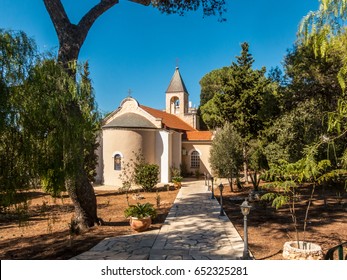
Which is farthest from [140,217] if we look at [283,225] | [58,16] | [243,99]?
[243,99]

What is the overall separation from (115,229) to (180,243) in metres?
2.93

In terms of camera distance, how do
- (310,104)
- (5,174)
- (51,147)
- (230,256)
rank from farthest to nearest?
(310,104) → (230,256) → (51,147) → (5,174)

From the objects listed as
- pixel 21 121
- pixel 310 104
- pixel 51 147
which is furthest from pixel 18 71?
pixel 310 104

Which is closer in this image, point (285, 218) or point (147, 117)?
point (285, 218)

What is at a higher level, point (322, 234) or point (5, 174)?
point (5, 174)

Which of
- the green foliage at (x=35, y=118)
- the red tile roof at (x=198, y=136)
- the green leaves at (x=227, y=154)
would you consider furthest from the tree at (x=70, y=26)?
the red tile roof at (x=198, y=136)

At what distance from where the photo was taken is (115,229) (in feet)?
30.1

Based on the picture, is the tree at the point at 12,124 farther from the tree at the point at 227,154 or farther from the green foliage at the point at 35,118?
the tree at the point at 227,154

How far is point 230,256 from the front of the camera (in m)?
6.30

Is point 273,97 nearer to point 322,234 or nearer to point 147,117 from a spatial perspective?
point 322,234

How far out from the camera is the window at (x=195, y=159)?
27188 millimetres

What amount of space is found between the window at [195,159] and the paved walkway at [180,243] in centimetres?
1626

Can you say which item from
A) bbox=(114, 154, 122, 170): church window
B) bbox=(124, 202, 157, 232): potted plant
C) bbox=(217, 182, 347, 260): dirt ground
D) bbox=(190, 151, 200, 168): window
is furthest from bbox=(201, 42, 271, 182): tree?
bbox=(124, 202, 157, 232): potted plant
